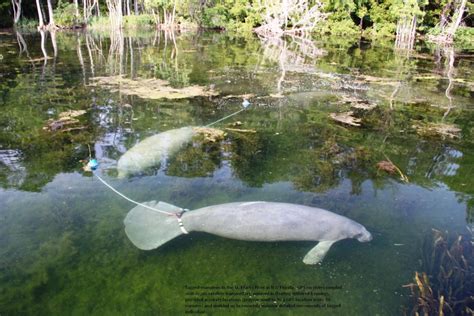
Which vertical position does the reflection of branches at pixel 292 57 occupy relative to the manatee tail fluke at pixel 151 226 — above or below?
above

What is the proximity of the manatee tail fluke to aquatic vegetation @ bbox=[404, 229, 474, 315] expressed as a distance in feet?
9.52

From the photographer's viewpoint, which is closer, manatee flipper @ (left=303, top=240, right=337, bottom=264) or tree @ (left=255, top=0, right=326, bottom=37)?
manatee flipper @ (left=303, top=240, right=337, bottom=264)

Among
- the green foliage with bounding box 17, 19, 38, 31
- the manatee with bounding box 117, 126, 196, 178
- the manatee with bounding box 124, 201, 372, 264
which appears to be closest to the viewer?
the manatee with bounding box 124, 201, 372, 264

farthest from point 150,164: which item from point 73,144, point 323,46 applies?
point 323,46

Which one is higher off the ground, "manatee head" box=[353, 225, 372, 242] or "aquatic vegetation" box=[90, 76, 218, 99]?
"aquatic vegetation" box=[90, 76, 218, 99]

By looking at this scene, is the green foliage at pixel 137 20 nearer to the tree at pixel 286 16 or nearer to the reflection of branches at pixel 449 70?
the tree at pixel 286 16

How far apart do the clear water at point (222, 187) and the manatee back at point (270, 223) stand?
200 mm

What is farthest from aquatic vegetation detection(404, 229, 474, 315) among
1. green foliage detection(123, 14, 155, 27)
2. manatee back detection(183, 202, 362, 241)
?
green foliage detection(123, 14, 155, 27)

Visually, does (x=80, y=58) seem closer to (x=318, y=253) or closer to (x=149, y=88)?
(x=149, y=88)

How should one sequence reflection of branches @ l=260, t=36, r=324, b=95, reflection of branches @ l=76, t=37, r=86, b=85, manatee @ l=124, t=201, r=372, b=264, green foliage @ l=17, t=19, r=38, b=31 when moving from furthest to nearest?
green foliage @ l=17, t=19, r=38, b=31 < reflection of branches @ l=260, t=36, r=324, b=95 < reflection of branches @ l=76, t=37, r=86, b=85 < manatee @ l=124, t=201, r=372, b=264

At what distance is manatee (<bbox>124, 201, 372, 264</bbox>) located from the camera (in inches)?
186

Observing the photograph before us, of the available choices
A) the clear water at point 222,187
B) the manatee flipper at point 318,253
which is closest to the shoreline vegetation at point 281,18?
the clear water at point 222,187

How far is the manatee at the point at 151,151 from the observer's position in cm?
638

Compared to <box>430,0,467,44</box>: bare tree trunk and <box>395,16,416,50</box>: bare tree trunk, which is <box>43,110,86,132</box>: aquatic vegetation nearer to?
<box>395,16,416,50</box>: bare tree trunk
